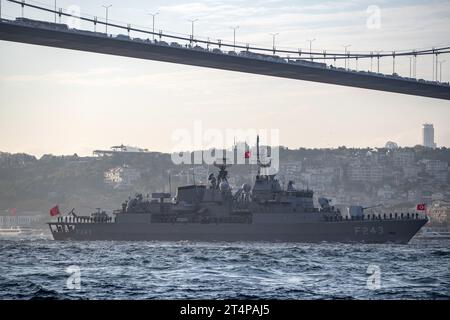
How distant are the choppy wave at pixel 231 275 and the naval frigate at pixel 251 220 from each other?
1271cm

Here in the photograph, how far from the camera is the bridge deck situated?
70812 mm

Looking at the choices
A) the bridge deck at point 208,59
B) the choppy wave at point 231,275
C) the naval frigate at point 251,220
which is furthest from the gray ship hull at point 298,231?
the bridge deck at point 208,59

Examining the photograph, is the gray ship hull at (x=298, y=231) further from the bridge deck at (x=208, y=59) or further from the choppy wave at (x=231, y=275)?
the bridge deck at (x=208, y=59)

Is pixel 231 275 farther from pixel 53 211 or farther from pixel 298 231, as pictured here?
pixel 53 211

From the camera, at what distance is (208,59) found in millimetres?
81688

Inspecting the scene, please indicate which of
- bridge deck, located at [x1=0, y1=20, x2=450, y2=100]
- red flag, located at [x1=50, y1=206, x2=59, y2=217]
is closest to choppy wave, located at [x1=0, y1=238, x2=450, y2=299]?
red flag, located at [x1=50, y1=206, x2=59, y2=217]

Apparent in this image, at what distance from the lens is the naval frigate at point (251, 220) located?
63.4 metres

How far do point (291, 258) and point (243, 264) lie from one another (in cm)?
537

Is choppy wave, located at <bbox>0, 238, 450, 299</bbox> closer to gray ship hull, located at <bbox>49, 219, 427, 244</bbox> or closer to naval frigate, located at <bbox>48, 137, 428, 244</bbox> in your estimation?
gray ship hull, located at <bbox>49, 219, 427, 244</bbox>

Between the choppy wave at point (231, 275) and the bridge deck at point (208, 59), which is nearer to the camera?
the choppy wave at point (231, 275)

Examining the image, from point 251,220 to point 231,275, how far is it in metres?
31.7


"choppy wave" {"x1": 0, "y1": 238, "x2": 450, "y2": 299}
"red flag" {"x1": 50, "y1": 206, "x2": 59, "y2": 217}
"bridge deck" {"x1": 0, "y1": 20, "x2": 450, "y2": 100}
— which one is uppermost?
"bridge deck" {"x1": 0, "y1": 20, "x2": 450, "y2": 100}

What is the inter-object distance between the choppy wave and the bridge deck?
2565 centimetres
